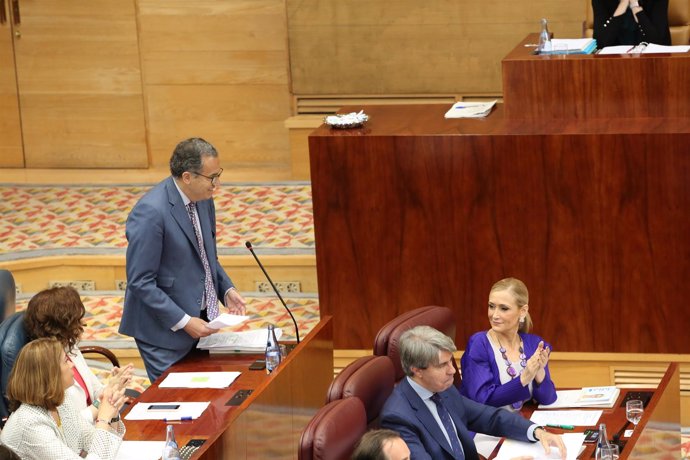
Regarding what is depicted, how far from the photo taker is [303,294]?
A: 24.5ft

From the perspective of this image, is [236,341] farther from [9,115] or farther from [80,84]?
[9,115]

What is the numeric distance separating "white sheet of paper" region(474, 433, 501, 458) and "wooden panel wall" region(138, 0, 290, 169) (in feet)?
17.2

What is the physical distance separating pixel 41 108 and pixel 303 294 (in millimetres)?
3640

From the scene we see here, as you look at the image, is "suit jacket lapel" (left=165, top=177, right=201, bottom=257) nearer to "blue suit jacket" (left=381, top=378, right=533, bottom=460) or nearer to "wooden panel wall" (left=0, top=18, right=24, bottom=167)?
"blue suit jacket" (left=381, top=378, right=533, bottom=460)

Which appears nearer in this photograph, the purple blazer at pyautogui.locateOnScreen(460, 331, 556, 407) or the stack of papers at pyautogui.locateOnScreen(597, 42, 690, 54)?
the purple blazer at pyautogui.locateOnScreen(460, 331, 556, 407)

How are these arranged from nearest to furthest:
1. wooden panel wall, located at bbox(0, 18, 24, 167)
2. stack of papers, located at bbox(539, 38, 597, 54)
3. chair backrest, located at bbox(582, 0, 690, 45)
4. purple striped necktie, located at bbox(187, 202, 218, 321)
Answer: purple striped necktie, located at bbox(187, 202, 218, 321) → stack of papers, located at bbox(539, 38, 597, 54) → chair backrest, located at bbox(582, 0, 690, 45) → wooden panel wall, located at bbox(0, 18, 24, 167)

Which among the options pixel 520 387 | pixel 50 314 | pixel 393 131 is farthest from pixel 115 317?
pixel 520 387

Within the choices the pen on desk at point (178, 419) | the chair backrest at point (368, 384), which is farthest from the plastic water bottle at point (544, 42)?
the pen on desk at point (178, 419)

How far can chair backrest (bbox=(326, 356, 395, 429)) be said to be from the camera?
164 inches

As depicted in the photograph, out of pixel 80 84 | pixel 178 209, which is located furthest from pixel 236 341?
pixel 80 84

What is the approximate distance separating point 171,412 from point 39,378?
61cm

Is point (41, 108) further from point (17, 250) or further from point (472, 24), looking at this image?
point (472, 24)

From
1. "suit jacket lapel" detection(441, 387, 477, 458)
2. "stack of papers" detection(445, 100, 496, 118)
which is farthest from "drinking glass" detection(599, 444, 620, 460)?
"stack of papers" detection(445, 100, 496, 118)

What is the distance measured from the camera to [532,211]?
5.88 meters
